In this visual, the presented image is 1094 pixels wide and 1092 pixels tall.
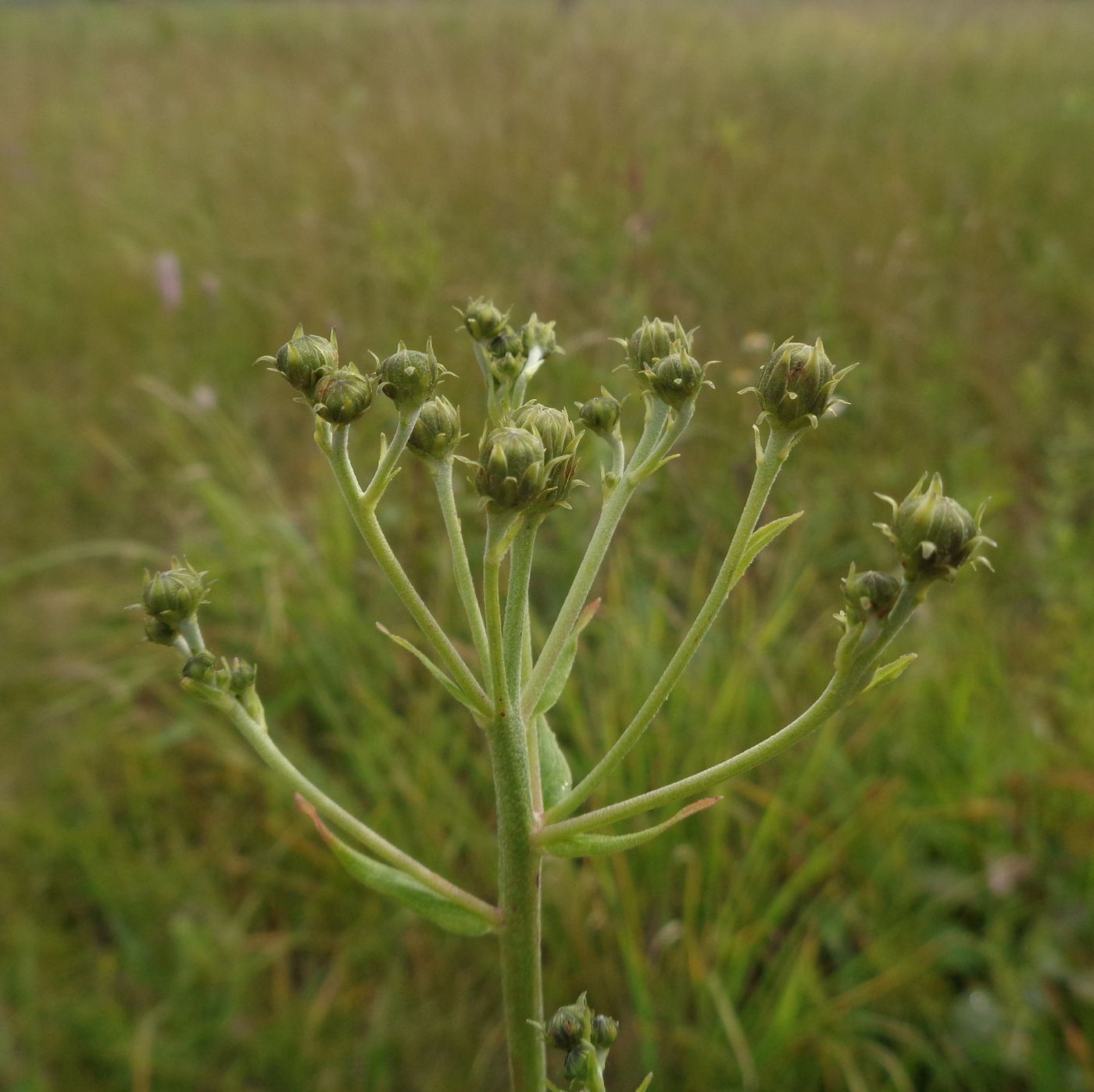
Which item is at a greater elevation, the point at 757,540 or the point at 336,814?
the point at 757,540

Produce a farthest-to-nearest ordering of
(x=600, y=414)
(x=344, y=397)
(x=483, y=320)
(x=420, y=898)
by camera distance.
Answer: (x=483, y=320) < (x=600, y=414) < (x=420, y=898) < (x=344, y=397)

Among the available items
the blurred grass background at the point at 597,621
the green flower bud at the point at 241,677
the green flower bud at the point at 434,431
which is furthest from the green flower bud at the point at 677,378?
the blurred grass background at the point at 597,621

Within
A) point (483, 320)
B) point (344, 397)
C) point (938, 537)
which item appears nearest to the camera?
point (938, 537)

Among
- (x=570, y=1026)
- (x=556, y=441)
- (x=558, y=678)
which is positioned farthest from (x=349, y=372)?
(x=570, y=1026)

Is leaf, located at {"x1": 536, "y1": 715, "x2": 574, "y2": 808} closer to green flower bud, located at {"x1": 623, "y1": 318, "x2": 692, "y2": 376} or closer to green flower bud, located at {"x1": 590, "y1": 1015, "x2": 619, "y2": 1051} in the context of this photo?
green flower bud, located at {"x1": 590, "y1": 1015, "x2": 619, "y2": 1051}

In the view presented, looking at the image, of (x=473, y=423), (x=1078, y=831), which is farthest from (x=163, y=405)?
(x=1078, y=831)

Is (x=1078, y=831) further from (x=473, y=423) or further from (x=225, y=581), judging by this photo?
(x=225, y=581)

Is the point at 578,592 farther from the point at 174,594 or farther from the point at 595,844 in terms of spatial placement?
the point at 174,594

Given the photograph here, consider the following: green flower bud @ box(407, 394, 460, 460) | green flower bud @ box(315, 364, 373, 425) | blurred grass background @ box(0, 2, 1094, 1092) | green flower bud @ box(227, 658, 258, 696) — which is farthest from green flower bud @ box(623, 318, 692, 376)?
blurred grass background @ box(0, 2, 1094, 1092)

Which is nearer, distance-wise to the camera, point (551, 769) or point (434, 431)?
point (434, 431)
